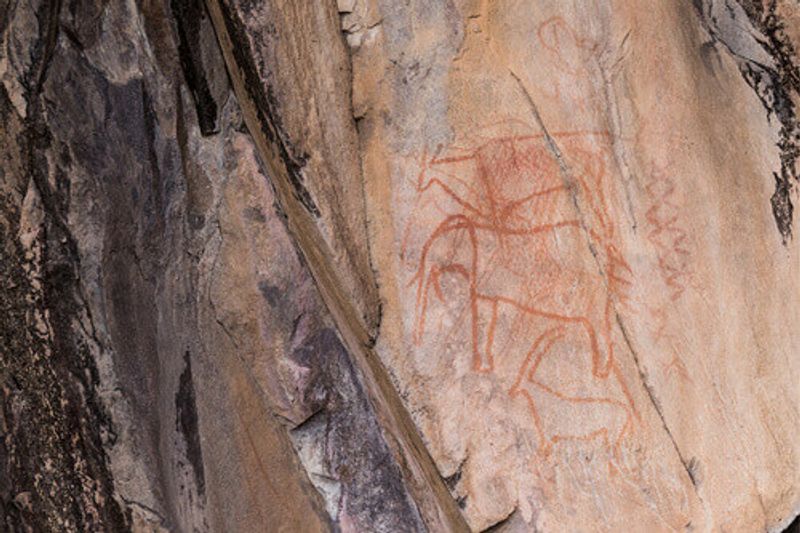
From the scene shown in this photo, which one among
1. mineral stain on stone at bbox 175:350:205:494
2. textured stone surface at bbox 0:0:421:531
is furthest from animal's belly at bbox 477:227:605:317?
mineral stain on stone at bbox 175:350:205:494

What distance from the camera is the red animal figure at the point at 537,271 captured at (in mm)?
2793

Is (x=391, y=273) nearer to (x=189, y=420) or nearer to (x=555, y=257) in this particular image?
(x=555, y=257)

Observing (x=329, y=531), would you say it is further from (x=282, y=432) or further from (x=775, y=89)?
(x=775, y=89)

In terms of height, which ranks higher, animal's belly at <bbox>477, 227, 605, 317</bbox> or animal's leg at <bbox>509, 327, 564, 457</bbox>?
animal's belly at <bbox>477, 227, 605, 317</bbox>

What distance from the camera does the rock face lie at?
8.43 ft

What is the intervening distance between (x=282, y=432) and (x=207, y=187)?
0.69 m

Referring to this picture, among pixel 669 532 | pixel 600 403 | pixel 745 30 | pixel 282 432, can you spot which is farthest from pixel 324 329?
pixel 745 30

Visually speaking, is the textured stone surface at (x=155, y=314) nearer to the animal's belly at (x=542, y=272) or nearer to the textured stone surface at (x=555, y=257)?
the textured stone surface at (x=555, y=257)

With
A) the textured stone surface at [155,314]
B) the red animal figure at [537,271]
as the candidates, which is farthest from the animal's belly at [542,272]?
the textured stone surface at [155,314]

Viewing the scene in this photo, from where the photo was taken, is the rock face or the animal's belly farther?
the animal's belly

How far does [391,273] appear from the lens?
280 cm

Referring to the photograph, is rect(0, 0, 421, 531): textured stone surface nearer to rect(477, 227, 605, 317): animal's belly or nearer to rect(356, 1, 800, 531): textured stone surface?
rect(356, 1, 800, 531): textured stone surface

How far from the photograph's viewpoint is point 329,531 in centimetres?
278

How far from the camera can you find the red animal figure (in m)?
2.79
